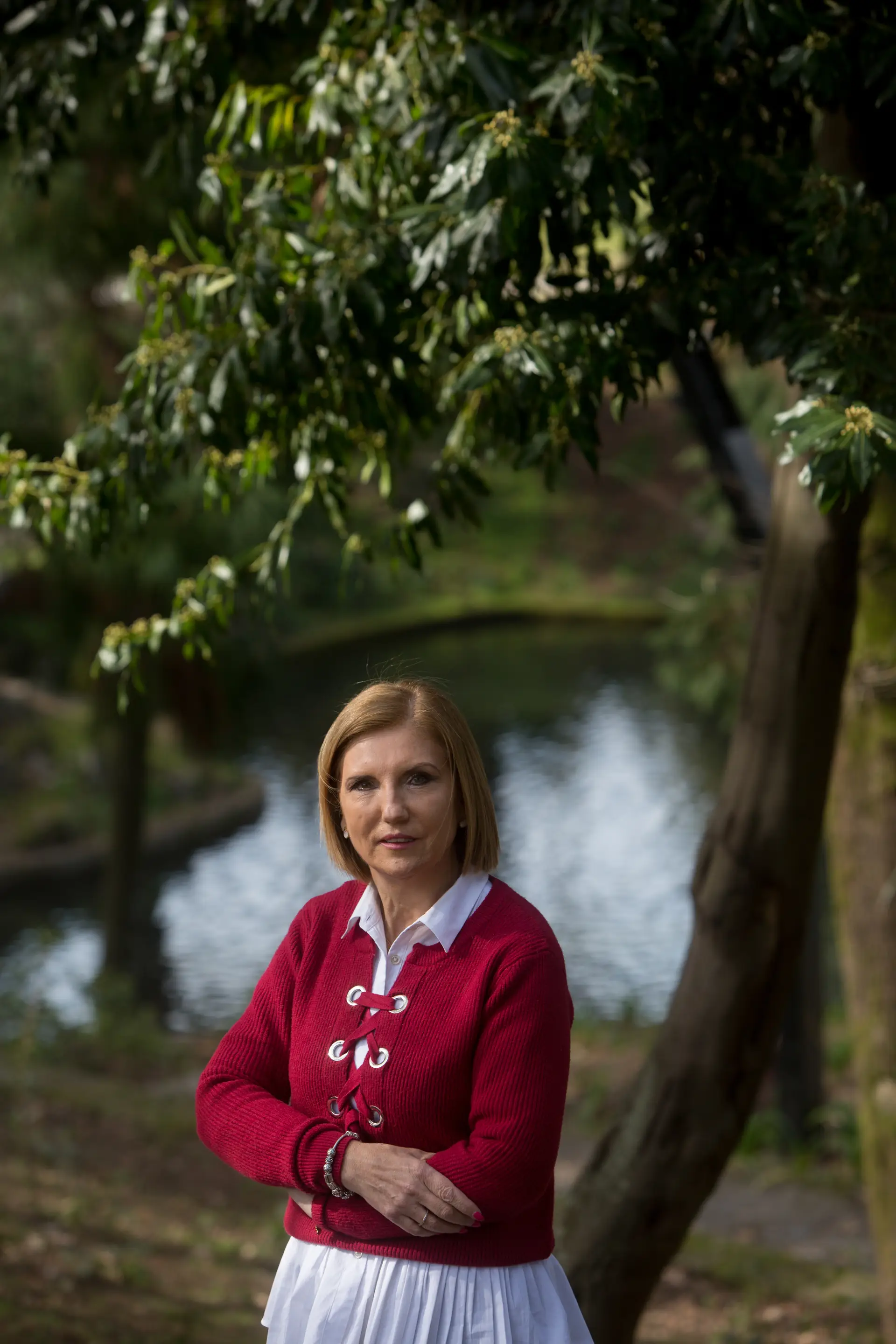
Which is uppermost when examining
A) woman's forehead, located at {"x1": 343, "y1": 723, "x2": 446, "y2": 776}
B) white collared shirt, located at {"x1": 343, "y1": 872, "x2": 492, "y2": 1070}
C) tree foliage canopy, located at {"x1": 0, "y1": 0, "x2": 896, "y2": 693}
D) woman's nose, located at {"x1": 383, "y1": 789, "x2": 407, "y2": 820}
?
tree foliage canopy, located at {"x1": 0, "y1": 0, "x2": 896, "y2": 693}

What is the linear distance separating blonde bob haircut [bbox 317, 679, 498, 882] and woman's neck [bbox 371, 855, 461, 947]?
0.03 m

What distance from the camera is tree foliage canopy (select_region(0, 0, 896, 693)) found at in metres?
2.47

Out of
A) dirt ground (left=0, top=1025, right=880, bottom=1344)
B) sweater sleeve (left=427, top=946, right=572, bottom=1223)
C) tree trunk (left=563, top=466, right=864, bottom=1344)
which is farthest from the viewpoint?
dirt ground (left=0, top=1025, right=880, bottom=1344)

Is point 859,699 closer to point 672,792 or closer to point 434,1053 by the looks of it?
point 434,1053

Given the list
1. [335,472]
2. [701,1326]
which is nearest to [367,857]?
[335,472]

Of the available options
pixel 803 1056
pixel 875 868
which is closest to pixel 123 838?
pixel 803 1056

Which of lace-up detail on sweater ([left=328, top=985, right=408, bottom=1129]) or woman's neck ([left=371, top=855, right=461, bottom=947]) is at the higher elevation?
woman's neck ([left=371, top=855, right=461, bottom=947])

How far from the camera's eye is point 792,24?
240 centimetres

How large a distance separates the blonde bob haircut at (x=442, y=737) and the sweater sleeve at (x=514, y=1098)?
198 mm

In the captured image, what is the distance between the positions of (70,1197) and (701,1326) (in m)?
2.62

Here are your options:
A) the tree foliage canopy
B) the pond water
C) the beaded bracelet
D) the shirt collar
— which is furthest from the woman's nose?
the pond water

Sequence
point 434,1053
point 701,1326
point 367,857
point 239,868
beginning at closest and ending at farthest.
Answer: point 434,1053, point 367,857, point 701,1326, point 239,868

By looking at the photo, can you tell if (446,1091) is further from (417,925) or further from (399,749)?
(399,749)

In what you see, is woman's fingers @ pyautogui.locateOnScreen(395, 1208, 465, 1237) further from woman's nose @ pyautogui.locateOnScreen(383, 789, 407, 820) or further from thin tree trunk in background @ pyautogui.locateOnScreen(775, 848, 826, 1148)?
thin tree trunk in background @ pyautogui.locateOnScreen(775, 848, 826, 1148)
